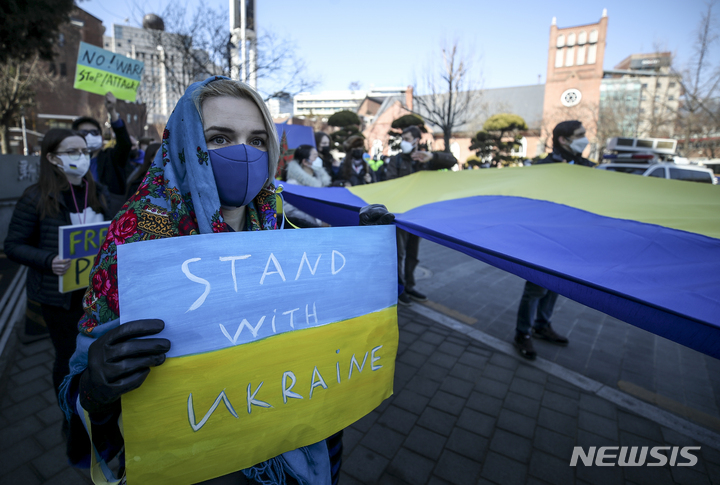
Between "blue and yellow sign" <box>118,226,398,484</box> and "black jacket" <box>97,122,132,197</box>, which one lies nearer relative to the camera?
"blue and yellow sign" <box>118,226,398,484</box>

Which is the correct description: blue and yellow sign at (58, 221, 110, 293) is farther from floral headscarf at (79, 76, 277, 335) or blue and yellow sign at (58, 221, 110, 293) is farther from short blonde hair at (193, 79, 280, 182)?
short blonde hair at (193, 79, 280, 182)

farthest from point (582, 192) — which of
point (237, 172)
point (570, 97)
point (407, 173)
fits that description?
point (570, 97)

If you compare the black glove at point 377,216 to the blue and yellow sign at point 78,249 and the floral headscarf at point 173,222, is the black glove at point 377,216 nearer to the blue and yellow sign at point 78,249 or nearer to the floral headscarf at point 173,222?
the floral headscarf at point 173,222

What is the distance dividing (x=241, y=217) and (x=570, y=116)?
154ft

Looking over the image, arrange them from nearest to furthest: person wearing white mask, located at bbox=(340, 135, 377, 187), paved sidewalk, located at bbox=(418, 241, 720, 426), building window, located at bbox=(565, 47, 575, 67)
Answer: paved sidewalk, located at bbox=(418, 241, 720, 426) < person wearing white mask, located at bbox=(340, 135, 377, 187) < building window, located at bbox=(565, 47, 575, 67)

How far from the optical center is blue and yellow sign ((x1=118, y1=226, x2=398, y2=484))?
1.00m

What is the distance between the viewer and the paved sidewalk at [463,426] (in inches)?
93.1

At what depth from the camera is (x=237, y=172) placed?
1.33 metres

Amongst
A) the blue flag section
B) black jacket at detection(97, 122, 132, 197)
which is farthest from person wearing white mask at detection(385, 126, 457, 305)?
black jacket at detection(97, 122, 132, 197)

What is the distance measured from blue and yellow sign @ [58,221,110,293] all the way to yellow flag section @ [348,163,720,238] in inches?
74.4

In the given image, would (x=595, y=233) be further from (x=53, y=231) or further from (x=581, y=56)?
(x=581, y=56)

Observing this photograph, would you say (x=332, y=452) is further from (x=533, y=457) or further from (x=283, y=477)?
(x=533, y=457)

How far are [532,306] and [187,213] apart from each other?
3.43m

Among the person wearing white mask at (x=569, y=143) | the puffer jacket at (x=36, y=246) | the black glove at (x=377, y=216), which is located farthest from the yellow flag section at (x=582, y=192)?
the puffer jacket at (x=36, y=246)
